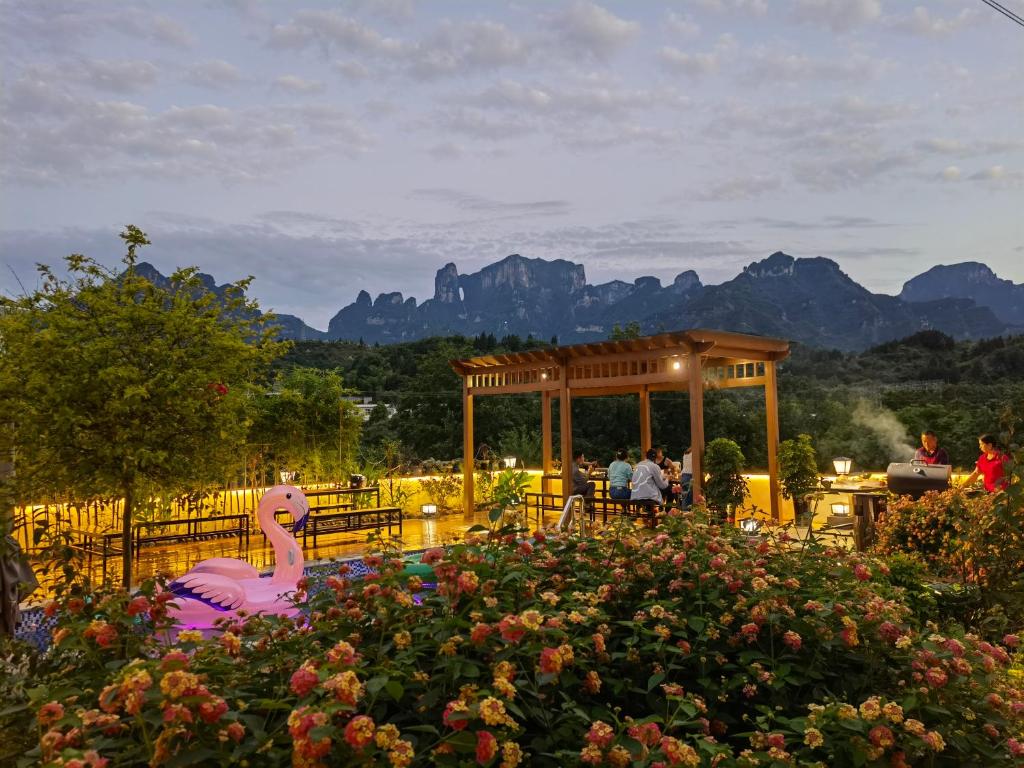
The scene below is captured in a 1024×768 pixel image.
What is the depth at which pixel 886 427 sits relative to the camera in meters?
19.3

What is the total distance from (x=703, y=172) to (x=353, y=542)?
119 feet

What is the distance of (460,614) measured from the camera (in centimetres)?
190

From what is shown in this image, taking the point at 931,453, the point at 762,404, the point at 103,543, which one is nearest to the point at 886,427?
the point at 762,404

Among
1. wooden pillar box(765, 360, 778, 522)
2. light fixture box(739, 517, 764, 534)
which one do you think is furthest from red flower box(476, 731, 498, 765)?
wooden pillar box(765, 360, 778, 522)

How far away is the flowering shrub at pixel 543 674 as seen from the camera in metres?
1.33

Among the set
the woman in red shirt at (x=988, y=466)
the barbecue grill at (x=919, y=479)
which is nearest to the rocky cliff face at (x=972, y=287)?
the barbecue grill at (x=919, y=479)

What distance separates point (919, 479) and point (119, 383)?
7.36 m

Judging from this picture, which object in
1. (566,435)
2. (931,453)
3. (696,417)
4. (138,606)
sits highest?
(696,417)

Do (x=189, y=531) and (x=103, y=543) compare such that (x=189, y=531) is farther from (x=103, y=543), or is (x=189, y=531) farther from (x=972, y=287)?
(x=972, y=287)

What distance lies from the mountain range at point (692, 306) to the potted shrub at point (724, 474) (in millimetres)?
13101

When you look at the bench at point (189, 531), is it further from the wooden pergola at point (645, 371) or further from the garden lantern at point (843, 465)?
the garden lantern at point (843, 465)

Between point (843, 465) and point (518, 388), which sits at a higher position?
point (518, 388)

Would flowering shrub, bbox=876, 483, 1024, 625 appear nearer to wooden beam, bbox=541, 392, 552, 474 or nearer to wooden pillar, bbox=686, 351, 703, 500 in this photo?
wooden pillar, bbox=686, 351, 703, 500

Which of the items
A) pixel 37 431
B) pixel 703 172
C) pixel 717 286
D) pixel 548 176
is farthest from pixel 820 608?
pixel 717 286
